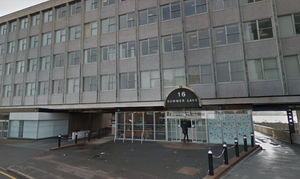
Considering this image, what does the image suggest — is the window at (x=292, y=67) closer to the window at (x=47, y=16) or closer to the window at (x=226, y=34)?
the window at (x=226, y=34)

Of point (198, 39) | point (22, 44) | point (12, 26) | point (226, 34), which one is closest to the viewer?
point (226, 34)

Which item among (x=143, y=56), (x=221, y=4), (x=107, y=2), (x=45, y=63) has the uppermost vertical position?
(x=107, y=2)

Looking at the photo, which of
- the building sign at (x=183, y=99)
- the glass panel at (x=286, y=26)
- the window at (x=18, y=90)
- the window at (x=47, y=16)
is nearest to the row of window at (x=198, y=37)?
the glass panel at (x=286, y=26)

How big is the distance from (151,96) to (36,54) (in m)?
18.1

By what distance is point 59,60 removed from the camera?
22000 millimetres

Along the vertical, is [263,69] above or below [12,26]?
below

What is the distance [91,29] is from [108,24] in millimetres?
2421

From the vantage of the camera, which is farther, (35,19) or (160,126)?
(35,19)

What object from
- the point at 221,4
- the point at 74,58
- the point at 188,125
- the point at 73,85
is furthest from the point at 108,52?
the point at 221,4

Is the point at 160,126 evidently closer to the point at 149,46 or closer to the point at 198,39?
the point at 149,46

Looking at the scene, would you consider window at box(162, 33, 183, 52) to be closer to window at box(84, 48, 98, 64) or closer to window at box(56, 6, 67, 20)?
window at box(84, 48, 98, 64)

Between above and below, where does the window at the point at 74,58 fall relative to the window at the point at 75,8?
below

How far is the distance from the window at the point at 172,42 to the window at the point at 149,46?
880 mm

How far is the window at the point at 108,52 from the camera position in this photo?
1917 centimetres
